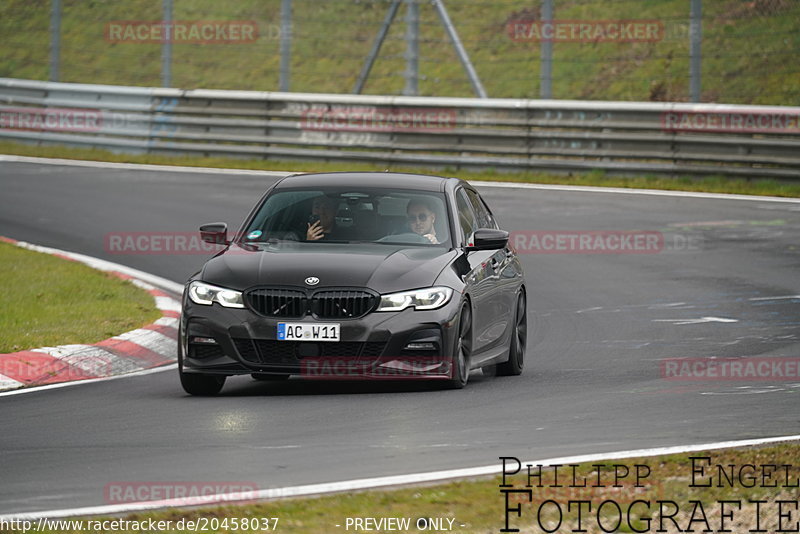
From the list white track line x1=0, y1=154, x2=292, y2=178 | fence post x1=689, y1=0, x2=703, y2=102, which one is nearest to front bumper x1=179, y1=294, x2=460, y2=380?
fence post x1=689, y1=0, x2=703, y2=102

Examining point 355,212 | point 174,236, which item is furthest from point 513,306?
point 174,236

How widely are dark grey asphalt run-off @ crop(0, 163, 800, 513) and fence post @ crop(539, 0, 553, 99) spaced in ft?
21.2

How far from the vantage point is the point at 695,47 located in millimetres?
23578

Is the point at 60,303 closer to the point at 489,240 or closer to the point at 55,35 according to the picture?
the point at 489,240

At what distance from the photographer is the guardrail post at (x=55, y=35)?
28688 mm

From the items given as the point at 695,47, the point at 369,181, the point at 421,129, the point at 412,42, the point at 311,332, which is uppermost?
the point at 412,42

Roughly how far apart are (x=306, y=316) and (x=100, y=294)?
5.25 metres

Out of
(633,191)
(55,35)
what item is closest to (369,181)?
(633,191)

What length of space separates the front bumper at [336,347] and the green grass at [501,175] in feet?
45.1

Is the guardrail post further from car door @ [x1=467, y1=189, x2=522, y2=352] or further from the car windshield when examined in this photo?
the car windshield

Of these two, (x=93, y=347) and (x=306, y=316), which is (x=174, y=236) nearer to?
(x=93, y=347)

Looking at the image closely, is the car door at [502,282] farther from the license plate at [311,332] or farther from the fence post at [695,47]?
the fence post at [695,47]

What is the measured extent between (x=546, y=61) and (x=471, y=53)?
10.4 m

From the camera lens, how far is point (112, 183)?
80.7 feet
